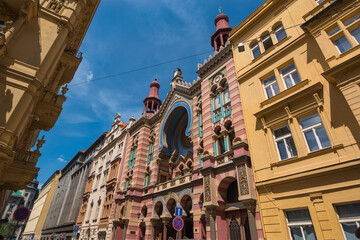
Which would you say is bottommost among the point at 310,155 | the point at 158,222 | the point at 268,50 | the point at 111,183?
the point at 158,222

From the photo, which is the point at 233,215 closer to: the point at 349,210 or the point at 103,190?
the point at 349,210

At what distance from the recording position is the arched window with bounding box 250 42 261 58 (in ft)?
45.4

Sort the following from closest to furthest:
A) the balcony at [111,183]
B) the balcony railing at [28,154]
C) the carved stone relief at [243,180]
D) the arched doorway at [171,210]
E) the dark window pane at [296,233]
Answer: the dark window pane at [296,233] < the balcony railing at [28,154] < the carved stone relief at [243,180] < the arched doorway at [171,210] < the balcony at [111,183]

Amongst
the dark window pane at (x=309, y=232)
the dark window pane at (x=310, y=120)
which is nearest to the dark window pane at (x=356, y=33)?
the dark window pane at (x=310, y=120)

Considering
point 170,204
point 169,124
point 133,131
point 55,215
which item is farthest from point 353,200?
point 55,215

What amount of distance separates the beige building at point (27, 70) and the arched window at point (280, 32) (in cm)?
1281

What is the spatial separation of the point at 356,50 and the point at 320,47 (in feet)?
4.97

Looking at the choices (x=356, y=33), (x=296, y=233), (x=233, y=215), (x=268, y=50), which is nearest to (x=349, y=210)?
(x=296, y=233)

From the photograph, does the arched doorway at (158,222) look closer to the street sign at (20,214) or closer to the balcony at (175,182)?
the balcony at (175,182)

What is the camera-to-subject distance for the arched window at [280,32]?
1241cm

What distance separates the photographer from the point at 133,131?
28.4m

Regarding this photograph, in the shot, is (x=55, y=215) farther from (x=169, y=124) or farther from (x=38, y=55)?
(x=38, y=55)

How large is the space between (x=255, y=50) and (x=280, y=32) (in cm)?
191

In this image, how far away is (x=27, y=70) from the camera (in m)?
8.66
